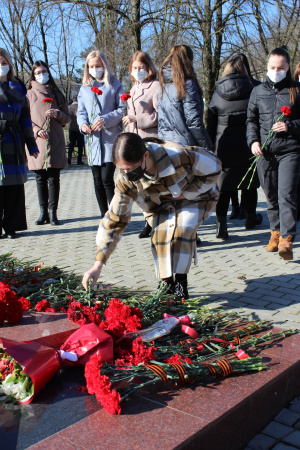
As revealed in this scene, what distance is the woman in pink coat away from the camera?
635 cm

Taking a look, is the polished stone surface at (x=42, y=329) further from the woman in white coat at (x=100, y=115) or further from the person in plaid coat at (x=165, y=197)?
the woman in white coat at (x=100, y=115)

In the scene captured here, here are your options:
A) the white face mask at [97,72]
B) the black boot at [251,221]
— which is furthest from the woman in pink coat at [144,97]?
the black boot at [251,221]

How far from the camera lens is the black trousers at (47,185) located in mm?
7535

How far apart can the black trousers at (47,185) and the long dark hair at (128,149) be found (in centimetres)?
452

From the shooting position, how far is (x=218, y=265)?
5395 mm

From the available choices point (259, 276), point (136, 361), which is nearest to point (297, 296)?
point (259, 276)

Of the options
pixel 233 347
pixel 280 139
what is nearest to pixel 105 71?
pixel 280 139

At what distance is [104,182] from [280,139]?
2.47 metres

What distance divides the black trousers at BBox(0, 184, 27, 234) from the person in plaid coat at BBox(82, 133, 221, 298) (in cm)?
314

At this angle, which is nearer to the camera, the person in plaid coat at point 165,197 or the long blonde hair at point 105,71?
the person in plaid coat at point 165,197

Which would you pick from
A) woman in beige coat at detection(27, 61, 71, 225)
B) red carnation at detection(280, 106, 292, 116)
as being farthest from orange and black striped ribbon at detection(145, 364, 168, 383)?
woman in beige coat at detection(27, 61, 71, 225)

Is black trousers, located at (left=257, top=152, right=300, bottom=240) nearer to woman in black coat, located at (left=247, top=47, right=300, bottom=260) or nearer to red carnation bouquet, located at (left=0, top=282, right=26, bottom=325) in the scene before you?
woman in black coat, located at (left=247, top=47, right=300, bottom=260)

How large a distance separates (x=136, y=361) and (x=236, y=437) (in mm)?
600

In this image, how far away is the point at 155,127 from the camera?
6457mm
